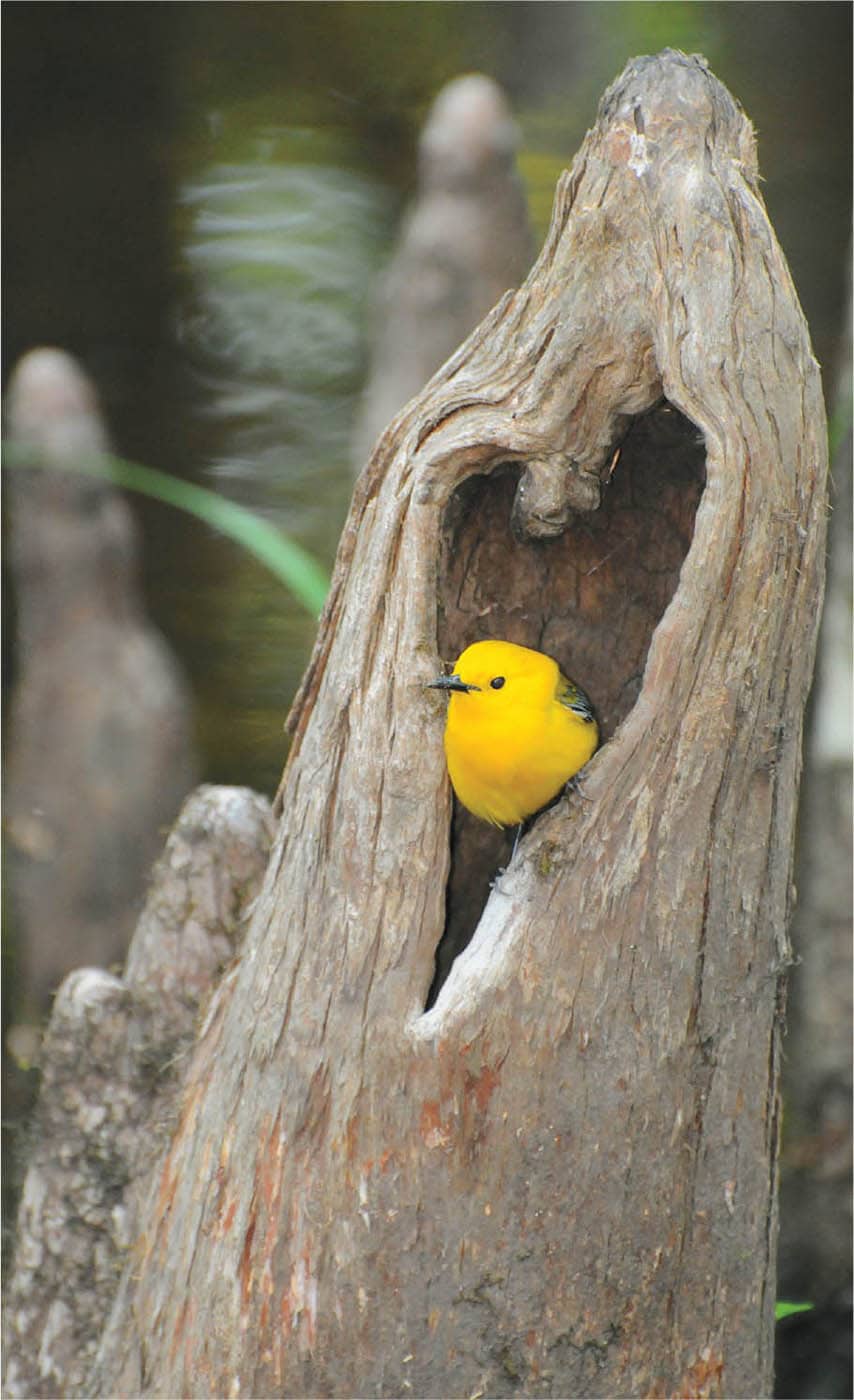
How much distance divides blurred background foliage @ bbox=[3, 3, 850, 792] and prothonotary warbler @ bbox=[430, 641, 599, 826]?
6.61ft

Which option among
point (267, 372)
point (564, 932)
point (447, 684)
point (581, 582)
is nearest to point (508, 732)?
point (447, 684)

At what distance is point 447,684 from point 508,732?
13 cm

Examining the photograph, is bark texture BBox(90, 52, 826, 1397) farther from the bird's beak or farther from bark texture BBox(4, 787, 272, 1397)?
bark texture BBox(4, 787, 272, 1397)

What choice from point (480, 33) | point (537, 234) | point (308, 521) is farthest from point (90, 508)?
point (480, 33)

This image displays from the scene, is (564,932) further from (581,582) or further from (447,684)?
(581,582)

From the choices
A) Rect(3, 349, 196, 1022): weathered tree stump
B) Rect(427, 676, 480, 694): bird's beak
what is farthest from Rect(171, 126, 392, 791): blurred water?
Rect(427, 676, 480, 694): bird's beak

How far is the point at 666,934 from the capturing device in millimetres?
1793

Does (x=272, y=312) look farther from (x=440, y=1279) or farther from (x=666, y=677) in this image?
(x=440, y=1279)

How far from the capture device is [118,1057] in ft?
7.55

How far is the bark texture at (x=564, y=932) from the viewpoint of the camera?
5.67 feet

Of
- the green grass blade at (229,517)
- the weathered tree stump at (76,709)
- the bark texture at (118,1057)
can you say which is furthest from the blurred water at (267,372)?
the bark texture at (118,1057)

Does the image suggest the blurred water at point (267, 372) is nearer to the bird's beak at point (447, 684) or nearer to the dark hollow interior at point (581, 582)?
the dark hollow interior at point (581, 582)

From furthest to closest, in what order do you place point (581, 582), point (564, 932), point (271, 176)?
point (271, 176), point (581, 582), point (564, 932)

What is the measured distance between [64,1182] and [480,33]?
3198 mm
